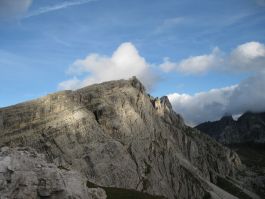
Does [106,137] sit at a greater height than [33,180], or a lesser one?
greater

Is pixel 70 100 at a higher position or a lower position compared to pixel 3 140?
higher

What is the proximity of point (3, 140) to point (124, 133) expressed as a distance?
1663 inches

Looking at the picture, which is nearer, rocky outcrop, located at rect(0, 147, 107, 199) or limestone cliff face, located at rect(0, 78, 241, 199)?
rocky outcrop, located at rect(0, 147, 107, 199)

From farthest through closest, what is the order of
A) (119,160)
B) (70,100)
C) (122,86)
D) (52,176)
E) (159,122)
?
(159,122), (122,86), (70,100), (119,160), (52,176)

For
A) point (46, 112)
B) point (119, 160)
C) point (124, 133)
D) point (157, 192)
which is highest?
point (46, 112)

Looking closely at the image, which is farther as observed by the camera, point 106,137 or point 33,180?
point 106,137

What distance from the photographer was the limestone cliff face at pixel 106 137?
134 meters

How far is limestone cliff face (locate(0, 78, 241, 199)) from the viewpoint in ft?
440

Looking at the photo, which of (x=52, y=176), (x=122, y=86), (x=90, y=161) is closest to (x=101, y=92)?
(x=122, y=86)

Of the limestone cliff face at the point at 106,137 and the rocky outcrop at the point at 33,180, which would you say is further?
the limestone cliff face at the point at 106,137

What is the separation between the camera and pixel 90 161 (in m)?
135

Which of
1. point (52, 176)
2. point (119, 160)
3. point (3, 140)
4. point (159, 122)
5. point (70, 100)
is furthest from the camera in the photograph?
point (159, 122)

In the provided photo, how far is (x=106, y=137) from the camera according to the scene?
477ft

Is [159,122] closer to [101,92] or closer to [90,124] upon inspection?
[101,92]
